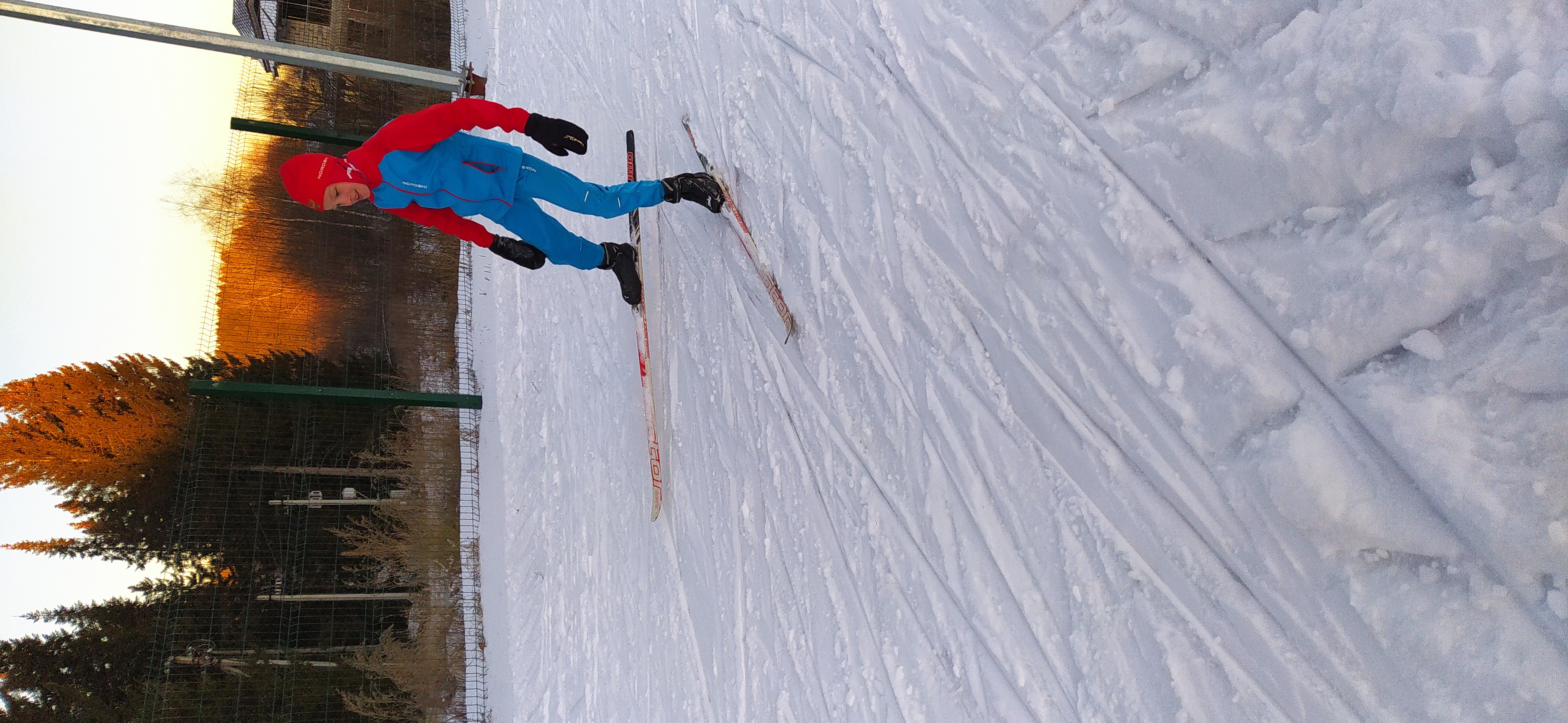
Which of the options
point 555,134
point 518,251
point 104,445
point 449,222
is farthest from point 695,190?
point 104,445

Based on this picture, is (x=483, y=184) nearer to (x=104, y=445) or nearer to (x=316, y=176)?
(x=316, y=176)

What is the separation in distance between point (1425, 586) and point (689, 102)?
2443 mm

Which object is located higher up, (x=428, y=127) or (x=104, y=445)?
(x=104, y=445)

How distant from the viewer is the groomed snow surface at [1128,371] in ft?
3.17

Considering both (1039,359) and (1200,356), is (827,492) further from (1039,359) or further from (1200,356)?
(1200,356)

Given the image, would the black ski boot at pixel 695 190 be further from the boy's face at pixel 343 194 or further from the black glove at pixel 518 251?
the boy's face at pixel 343 194

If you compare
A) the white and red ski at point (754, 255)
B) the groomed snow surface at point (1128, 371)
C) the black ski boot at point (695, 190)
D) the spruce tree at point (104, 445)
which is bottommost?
the groomed snow surface at point (1128, 371)

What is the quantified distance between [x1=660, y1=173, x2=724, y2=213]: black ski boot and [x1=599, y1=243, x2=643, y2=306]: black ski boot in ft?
1.18

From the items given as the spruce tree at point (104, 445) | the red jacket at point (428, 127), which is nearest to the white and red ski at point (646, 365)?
the red jacket at point (428, 127)

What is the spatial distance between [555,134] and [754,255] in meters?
0.66

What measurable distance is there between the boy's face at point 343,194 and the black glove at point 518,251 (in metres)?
0.49

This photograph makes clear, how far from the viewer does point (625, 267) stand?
2771 mm

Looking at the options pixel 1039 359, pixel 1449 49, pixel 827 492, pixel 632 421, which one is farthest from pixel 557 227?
pixel 1449 49

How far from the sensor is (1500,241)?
956mm
